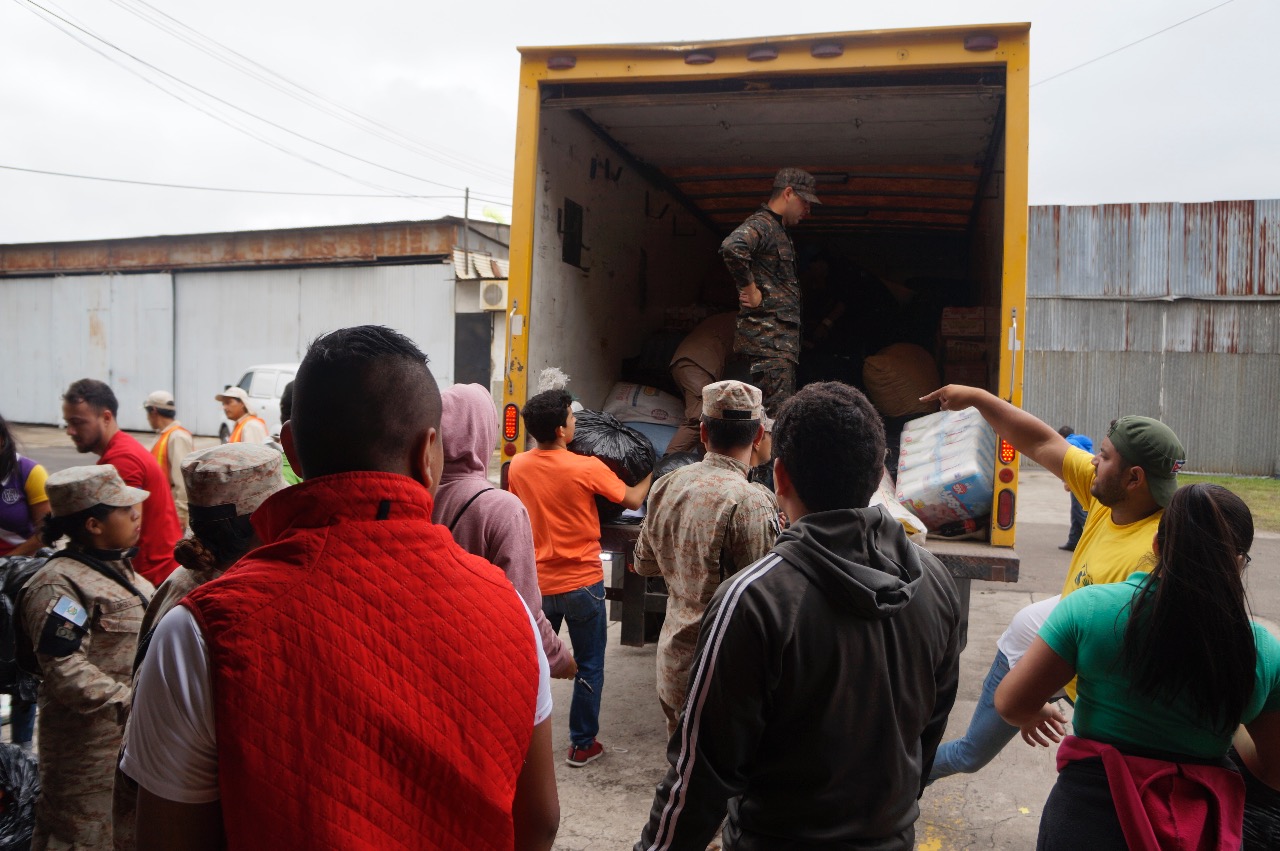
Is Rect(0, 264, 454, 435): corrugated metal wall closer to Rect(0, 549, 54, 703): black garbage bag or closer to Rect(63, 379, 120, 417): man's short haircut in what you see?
Rect(63, 379, 120, 417): man's short haircut

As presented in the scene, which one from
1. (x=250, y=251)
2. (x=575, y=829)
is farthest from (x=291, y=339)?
(x=575, y=829)

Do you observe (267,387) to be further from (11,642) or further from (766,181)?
(11,642)

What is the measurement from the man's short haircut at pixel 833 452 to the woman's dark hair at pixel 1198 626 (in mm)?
601

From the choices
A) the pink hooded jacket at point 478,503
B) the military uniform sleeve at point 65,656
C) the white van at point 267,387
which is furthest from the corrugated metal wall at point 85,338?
the pink hooded jacket at point 478,503

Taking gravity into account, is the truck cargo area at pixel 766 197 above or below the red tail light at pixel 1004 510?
above

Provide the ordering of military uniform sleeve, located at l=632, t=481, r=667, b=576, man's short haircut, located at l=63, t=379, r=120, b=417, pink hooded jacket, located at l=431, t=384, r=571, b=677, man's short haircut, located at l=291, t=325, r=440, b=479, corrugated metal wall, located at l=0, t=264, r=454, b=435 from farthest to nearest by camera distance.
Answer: corrugated metal wall, located at l=0, t=264, r=454, b=435 < man's short haircut, located at l=63, t=379, r=120, b=417 < military uniform sleeve, located at l=632, t=481, r=667, b=576 < pink hooded jacket, located at l=431, t=384, r=571, b=677 < man's short haircut, located at l=291, t=325, r=440, b=479

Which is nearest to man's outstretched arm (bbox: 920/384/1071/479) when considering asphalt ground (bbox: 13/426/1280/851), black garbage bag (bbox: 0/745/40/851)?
asphalt ground (bbox: 13/426/1280/851)

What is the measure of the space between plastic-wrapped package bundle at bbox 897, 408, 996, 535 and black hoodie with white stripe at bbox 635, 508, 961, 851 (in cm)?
247

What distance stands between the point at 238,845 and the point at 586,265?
448 centimetres

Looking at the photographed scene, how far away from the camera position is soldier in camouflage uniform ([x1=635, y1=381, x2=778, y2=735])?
2.71 m

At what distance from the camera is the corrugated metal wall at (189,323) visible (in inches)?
734

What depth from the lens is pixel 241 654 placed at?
3.05 ft

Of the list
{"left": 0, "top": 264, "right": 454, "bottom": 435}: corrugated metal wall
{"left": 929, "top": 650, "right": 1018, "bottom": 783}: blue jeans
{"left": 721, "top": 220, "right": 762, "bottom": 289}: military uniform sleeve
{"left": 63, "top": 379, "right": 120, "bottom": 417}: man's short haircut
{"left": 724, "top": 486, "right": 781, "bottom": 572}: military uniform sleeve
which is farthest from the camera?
{"left": 0, "top": 264, "right": 454, "bottom": 435}: corrugated metal wall

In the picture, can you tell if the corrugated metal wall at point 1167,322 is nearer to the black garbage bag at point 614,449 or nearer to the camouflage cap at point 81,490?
the black garbage bag at point 614,449
